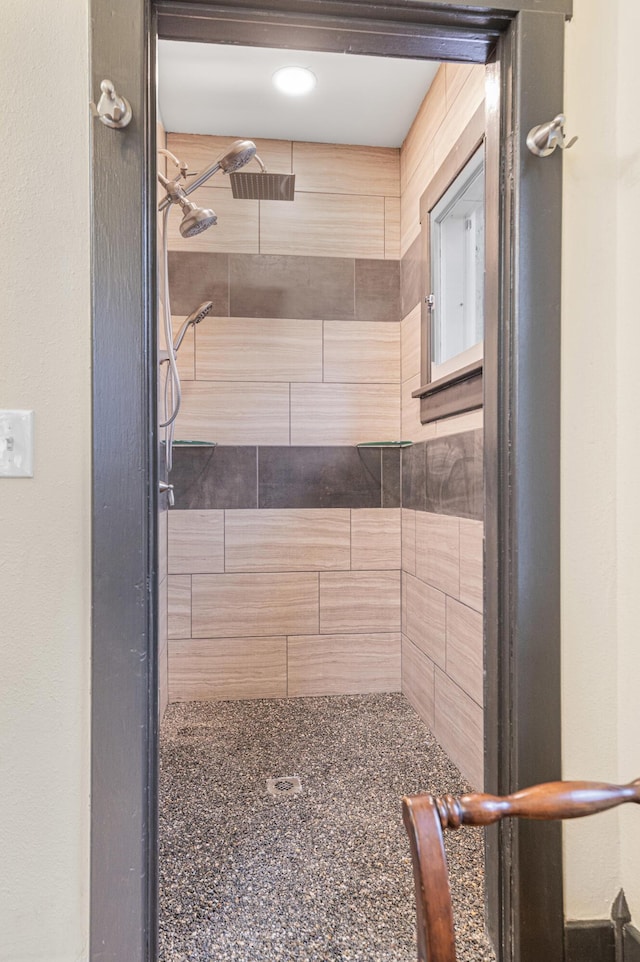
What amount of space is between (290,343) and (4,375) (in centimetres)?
175

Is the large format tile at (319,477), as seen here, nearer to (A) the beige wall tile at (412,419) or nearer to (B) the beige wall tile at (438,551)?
(A) the beige wall tile at (412,419)

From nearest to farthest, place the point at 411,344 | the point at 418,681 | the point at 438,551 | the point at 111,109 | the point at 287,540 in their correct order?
the point at 111,109, the point at 438,551, the point at 418,681, the point at 411,344, the point at 287,540

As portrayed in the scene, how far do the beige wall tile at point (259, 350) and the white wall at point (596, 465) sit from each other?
5.33 ft

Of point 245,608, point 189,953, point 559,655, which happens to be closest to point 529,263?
point 559,655

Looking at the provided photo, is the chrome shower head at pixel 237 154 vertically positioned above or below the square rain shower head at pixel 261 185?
below

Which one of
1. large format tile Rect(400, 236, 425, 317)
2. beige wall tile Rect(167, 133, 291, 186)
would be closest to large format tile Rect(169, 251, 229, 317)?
beige wall tile Rect(167, 133, 291, 186)

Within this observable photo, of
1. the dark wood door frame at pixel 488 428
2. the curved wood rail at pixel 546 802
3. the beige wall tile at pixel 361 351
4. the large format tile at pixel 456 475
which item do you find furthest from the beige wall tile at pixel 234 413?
the curved wood rail at pixel 546 802

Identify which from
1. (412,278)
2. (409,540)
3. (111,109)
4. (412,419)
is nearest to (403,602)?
(409,540)

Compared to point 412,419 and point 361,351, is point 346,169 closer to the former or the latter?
point 361,351

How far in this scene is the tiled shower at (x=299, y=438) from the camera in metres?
2.57

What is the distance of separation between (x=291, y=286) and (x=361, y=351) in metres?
0.46

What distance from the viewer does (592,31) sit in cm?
109

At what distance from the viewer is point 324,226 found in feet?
8.66

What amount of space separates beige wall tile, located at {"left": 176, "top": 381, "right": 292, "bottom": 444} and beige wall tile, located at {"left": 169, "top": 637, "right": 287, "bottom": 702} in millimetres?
968
